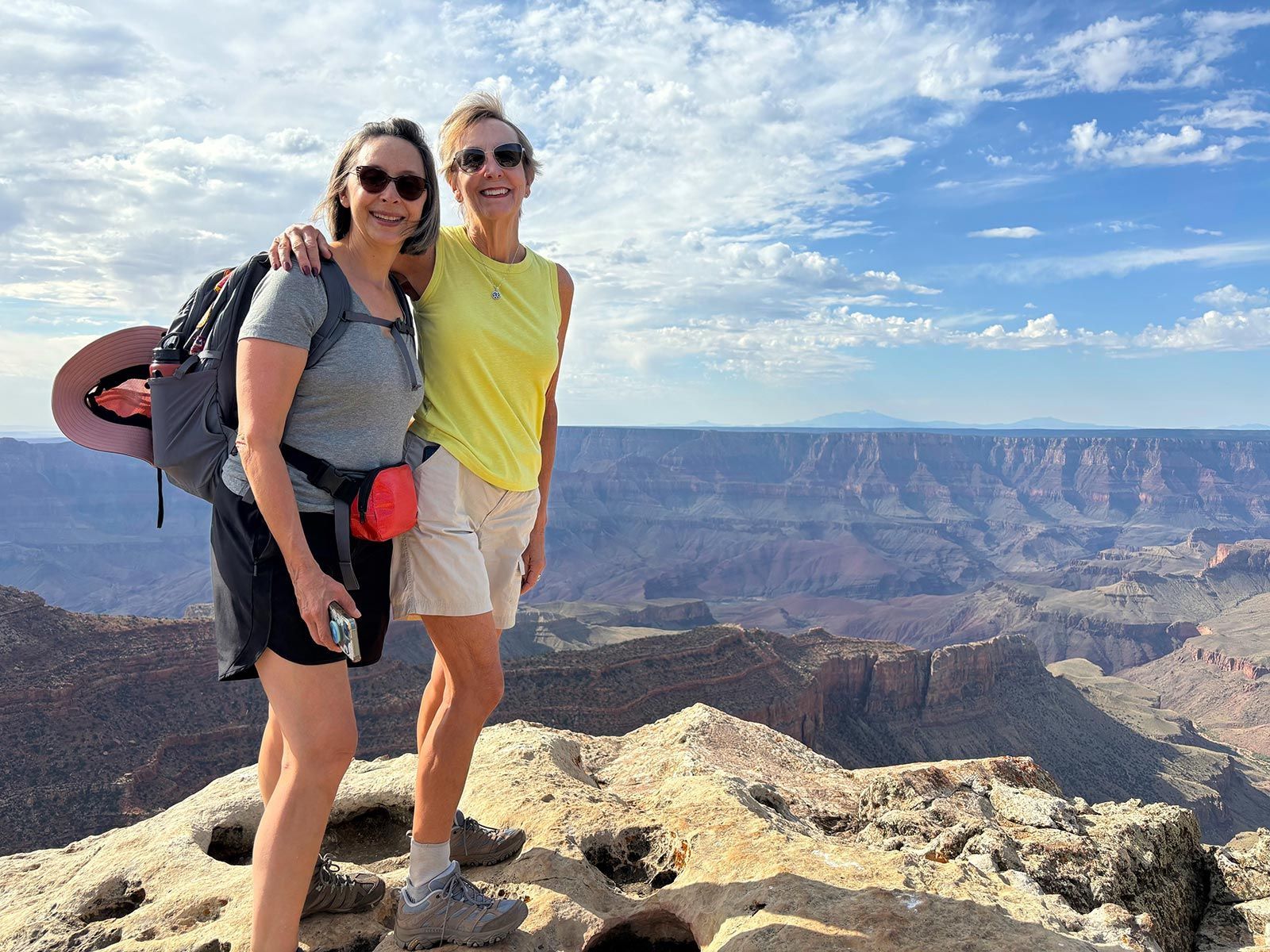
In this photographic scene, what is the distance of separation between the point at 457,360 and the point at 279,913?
6.55ft

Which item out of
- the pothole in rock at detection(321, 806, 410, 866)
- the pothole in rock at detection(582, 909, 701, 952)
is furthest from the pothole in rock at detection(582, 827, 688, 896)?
the pothole in rock at detection(321, 806, 410, 866)

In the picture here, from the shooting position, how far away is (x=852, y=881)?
137 inches

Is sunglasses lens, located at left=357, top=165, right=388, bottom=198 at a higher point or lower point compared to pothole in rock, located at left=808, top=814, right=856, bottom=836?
higher

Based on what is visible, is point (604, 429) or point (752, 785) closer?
point (752, 785)

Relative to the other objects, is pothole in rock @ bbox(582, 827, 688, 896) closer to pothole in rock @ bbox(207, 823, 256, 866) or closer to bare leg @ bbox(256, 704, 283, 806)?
bare leg @ bbox(256, 704, 283, 806)

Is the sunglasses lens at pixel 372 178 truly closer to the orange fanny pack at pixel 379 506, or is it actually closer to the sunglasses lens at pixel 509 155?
the sunglasses lens at pixel 509 155

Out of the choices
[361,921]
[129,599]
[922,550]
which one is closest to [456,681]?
[361,921]

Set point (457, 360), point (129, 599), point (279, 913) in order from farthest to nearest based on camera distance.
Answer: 1. point (129, 599)
2. point (457, 360)
3. point (279, 913)

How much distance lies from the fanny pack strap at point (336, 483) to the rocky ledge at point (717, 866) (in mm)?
1701

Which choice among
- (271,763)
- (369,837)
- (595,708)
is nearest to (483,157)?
(271,763)

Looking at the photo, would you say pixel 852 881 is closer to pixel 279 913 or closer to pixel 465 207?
pixel 279 913

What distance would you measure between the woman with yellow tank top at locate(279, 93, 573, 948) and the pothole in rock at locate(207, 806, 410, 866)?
1.77m

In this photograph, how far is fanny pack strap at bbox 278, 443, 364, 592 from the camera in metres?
2.85

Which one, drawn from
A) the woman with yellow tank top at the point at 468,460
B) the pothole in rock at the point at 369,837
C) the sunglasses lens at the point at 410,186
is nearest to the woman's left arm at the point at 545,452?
the woman with yellow tank top at the point at 468,460
